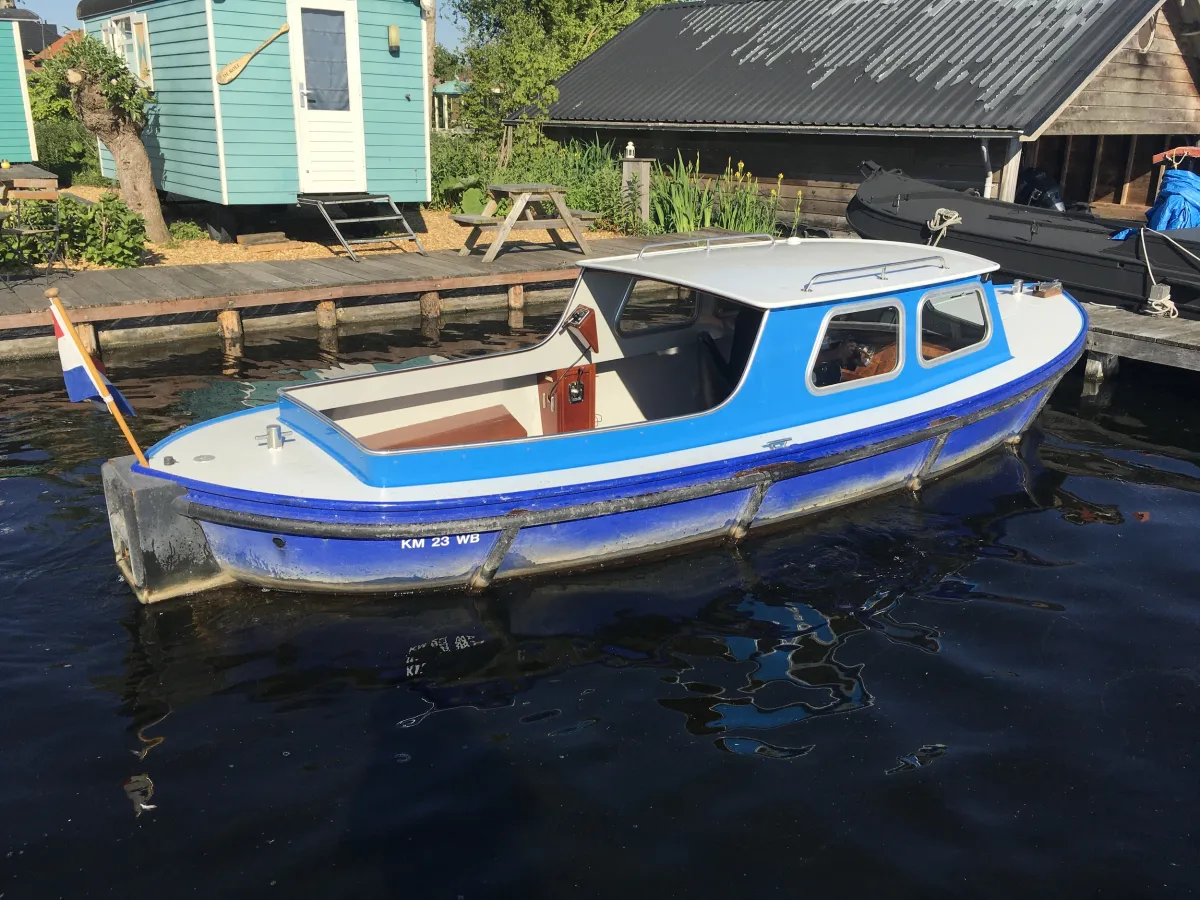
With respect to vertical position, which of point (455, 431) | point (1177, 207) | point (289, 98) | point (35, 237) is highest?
point (289, 98)

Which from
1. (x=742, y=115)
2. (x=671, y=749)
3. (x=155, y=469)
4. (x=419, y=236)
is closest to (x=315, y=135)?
(x=419, y=236)

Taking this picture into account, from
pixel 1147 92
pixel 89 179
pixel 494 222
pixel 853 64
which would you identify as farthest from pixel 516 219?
pixel 89 179

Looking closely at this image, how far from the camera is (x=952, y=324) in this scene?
27.2 ft

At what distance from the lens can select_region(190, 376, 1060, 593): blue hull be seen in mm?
5953

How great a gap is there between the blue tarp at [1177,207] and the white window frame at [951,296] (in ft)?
15.3

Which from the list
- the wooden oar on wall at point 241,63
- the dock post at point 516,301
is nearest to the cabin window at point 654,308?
the dock post at point 516,301

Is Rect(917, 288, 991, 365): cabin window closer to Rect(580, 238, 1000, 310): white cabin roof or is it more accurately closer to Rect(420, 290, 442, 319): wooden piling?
Rect(580, 238, 1000, 310): white cabin roof

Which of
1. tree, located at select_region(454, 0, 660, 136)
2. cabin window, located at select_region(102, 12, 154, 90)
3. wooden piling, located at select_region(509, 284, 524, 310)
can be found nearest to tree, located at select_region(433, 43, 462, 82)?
tree, located at select_region(454, 0, 660, 136)

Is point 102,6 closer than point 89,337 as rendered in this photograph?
No

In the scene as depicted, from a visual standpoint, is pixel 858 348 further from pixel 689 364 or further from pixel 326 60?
pixel 326 60

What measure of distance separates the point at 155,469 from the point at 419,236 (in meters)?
11.0

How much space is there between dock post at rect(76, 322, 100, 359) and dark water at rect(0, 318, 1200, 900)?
3678mm

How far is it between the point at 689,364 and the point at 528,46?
13583mm

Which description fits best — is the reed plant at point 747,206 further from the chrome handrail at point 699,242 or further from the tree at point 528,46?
the chrome handrail at point 699,242
